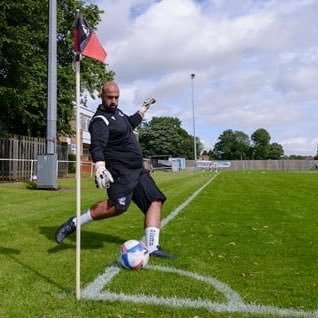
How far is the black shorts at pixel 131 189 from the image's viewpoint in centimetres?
657

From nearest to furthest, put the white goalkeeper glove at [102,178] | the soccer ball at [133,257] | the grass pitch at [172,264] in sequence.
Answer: the grass pitch at [172,264], the white goalkeeper glove at [102,178], the soccer ball at [133,257]

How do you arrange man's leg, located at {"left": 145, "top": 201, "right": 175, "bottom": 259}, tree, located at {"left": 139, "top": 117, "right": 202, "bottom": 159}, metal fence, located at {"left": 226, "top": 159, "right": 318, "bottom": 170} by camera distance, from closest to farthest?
man's leg, located at {"left": 145, "top": 201, "right": 175, "bottom": 259}
metal fence, located at {"left": 226, "top": 159, "right": 318, "bottom": 170}
tree, located at {"left": 139, "top": 117, "right": 202, "bottom": 159}

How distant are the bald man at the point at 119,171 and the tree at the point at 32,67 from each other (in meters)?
14.1

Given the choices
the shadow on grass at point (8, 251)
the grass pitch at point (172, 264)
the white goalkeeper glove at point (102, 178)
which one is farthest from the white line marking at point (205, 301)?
the shadow on grass at point (8, 251)

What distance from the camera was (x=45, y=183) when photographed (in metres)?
20.7

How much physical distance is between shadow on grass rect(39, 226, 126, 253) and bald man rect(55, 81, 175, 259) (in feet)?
1.68

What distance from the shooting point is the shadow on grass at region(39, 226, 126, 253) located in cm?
745

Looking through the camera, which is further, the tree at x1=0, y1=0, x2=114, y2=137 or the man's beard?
the tree at x1=0, y1=0, x2=114, y2=137

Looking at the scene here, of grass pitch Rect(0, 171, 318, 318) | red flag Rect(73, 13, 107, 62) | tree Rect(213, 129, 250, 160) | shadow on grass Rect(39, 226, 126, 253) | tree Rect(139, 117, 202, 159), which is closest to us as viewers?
grass pitch Rect(0, 171, 318, 318)

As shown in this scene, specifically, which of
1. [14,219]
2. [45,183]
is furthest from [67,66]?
[14,219]

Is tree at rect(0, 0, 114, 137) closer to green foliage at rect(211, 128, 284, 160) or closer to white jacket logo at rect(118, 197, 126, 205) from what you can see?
white jacket logo at rect(118, 197, 126, 205)

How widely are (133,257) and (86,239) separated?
2267 millimetres

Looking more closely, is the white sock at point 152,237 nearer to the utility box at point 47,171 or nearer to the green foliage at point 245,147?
the utility box at point 47,171

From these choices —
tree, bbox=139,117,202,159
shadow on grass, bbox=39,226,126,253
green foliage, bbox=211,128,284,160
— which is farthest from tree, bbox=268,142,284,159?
shadow on grass, bbox=39,226,126,253
